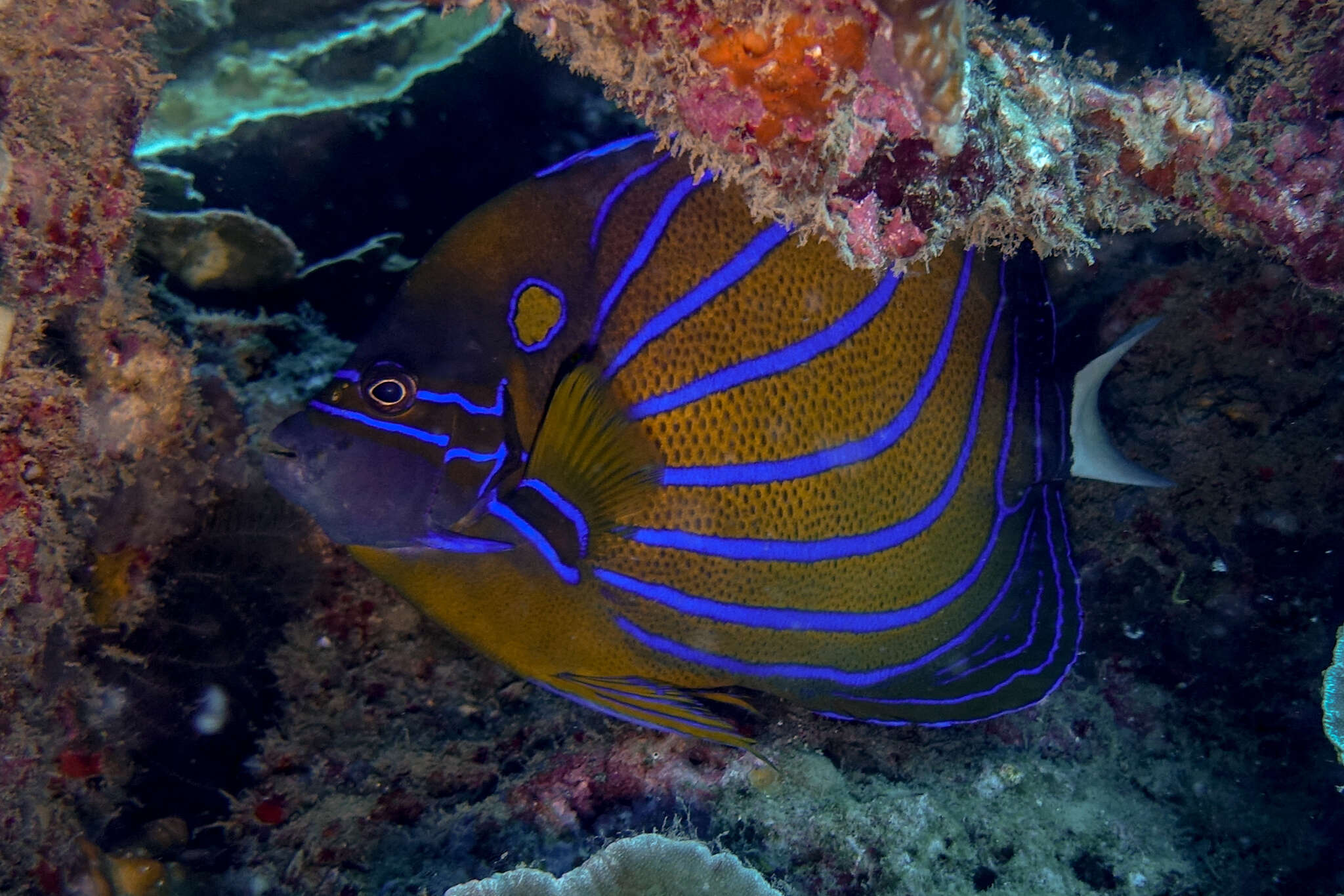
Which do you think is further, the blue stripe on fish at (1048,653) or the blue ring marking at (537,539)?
the blue stripe on fish at (1048,653)

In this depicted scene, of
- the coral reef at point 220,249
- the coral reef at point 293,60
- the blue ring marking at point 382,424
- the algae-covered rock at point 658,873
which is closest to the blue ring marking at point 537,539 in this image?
the blue ring marking at point 382,424

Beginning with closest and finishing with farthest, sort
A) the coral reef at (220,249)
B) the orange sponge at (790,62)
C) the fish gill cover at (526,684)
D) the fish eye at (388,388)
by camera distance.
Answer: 1. the orange sponge at (790,62)
2. the fish gill cover at (526,684)
3. the fish eye at (388,388)
4. the coral reef at (220,249)

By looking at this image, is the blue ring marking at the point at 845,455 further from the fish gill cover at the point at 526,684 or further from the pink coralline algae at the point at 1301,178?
the pink coralline algae at the point at 1301,178

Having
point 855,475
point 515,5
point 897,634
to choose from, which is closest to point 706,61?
point 515,5

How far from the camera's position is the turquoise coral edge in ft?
7.61

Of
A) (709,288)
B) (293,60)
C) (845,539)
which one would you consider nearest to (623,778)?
(845,539)

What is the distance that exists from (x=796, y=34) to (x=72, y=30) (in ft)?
6.08

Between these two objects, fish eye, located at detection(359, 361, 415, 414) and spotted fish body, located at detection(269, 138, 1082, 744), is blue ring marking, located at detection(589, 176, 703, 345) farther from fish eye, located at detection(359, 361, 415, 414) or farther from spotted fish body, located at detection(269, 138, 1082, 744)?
fish eye, located at detection(359, 361, 415, 414)

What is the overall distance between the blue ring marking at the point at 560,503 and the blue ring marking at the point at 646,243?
0.48 metres

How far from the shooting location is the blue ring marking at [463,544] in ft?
7.34

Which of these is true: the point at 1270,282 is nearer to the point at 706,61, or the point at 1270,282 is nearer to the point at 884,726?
the point at 884,726

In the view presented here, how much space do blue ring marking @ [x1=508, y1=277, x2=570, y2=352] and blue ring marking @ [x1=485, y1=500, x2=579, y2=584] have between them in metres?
0.46

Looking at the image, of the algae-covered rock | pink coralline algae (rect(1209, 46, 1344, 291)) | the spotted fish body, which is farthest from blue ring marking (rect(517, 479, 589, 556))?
pink coralline algae (rect(1209, 46, 1344, 291))

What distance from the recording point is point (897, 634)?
2598 mm
